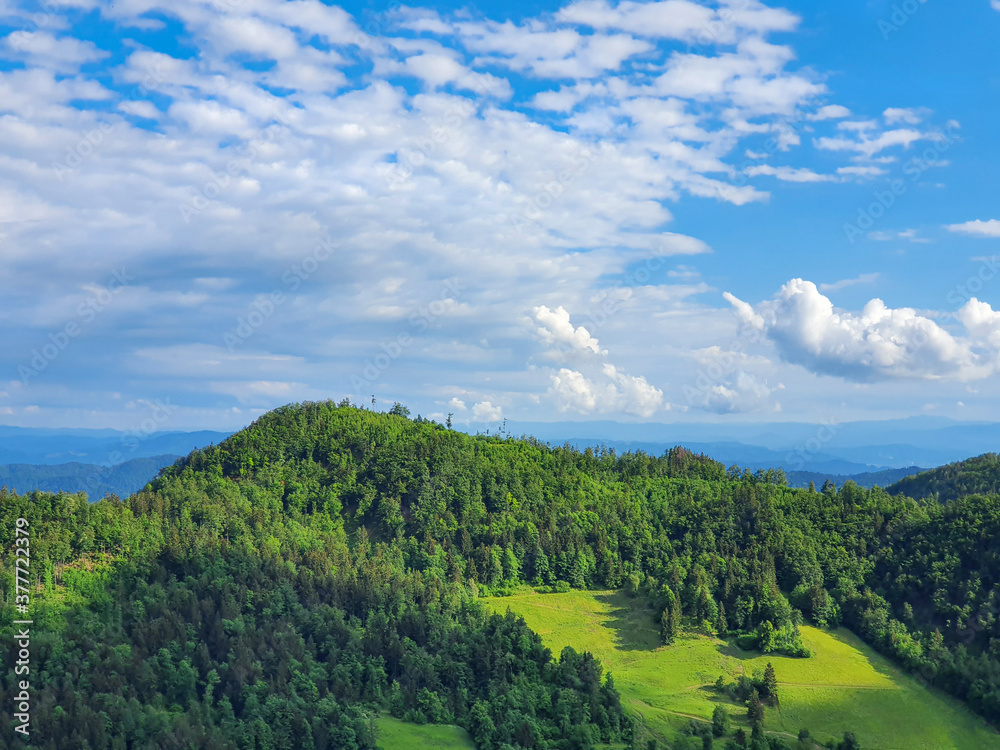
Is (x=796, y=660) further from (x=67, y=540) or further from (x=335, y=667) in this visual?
(x=67, y=540)

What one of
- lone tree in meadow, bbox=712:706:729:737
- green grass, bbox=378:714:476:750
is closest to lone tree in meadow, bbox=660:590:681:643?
lone tree in meadow, bbox=712:706:729:737

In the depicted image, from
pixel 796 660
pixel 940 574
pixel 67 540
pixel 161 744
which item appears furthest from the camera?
pixel 940 574

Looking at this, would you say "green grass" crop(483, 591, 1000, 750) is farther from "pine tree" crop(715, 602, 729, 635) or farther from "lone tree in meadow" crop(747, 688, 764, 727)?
"pine tree" crop(715, 602, 729, 635)

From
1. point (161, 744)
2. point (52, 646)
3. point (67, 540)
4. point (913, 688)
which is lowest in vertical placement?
point (913, 688)

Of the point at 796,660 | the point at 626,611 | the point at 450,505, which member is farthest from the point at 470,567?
the point at 796,660

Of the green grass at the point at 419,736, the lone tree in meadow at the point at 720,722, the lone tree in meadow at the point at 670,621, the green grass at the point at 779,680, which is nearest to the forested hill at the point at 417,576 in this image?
the lone tree in meadow at the point at 670,621

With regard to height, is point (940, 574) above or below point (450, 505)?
below
